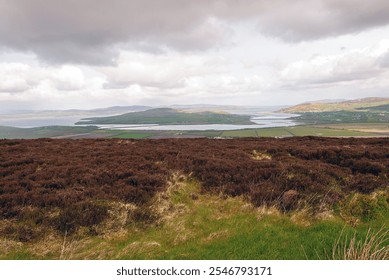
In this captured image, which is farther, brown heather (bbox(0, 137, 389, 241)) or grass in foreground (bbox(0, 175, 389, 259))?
brown heather (bbox(0, 137, 389, 241))

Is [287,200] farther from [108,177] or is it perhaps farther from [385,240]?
[108,177]

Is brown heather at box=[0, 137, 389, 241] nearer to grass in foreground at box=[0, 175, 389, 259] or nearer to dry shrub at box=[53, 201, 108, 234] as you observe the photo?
dry shrub at box=[53, 201, 108, 234]

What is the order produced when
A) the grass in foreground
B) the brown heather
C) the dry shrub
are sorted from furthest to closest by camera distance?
the brown heather
the dry shrub
the grass in foreground

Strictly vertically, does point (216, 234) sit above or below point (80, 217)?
below

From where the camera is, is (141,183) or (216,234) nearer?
(216,234)

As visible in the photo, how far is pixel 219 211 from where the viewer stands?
8.83m

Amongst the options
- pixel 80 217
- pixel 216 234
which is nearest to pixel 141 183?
pixel 80 217

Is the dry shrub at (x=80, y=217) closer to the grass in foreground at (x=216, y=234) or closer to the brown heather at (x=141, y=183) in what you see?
the brown heather at (x=141, y=183)

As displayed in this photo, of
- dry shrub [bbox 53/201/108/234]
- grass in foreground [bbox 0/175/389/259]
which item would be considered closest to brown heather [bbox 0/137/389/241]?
dry shrub [bbox 53/201/108/234]

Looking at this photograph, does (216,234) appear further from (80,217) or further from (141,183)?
(141,183)

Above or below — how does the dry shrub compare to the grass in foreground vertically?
above
